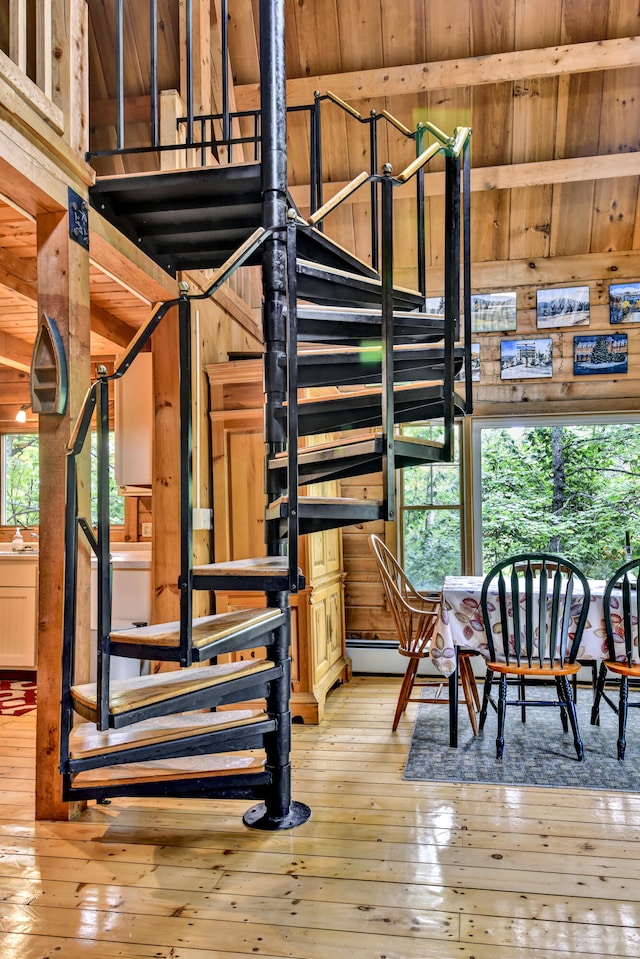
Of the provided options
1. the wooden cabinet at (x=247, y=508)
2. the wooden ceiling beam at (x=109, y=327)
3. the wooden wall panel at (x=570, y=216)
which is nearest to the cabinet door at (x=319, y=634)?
the wooden cabinet at (x=247, y=508)

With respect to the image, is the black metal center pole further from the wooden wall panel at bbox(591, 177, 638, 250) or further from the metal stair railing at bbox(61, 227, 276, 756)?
the wooden wall panel at bbox(591, 177, 638, 250)

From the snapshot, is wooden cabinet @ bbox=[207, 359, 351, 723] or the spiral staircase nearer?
the spiral staircase

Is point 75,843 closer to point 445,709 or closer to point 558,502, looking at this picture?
point 445,709

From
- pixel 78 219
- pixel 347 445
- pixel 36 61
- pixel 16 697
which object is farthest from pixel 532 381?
pixel 16 697

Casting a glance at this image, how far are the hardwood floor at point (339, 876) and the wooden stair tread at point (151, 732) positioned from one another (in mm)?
410

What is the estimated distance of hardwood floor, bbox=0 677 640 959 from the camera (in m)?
1.93

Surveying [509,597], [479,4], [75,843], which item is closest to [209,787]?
[75,843]

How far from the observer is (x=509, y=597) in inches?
146

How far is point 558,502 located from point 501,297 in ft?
4.95

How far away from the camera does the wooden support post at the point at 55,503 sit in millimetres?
2768

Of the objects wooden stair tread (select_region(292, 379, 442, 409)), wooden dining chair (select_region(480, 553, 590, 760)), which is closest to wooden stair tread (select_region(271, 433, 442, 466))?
wooden stair tread (select_region(292, 379, 442, 409))

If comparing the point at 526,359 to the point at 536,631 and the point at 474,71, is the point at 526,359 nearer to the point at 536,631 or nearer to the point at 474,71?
the point at 474,71

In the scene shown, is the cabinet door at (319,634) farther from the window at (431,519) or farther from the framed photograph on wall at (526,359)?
the framed photograph on wall at (526,359)

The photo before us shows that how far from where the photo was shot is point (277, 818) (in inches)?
106
